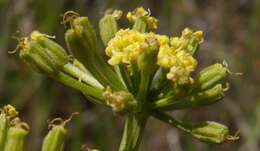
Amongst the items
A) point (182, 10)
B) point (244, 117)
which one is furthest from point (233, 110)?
point (182, 10)

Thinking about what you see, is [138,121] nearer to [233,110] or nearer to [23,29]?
[23,29]

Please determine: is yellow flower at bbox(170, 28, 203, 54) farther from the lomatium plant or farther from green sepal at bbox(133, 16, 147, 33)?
green sepal at bbox(133, 16, 147, 33)

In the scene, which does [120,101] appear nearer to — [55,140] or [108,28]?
[55,140]

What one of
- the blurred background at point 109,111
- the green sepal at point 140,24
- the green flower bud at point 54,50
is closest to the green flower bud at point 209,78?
the green sepal at point 140,24

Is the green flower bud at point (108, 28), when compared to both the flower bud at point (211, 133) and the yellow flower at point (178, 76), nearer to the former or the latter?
the yellow flower at point (178, 76)

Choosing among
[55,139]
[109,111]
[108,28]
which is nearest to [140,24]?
[108,28]

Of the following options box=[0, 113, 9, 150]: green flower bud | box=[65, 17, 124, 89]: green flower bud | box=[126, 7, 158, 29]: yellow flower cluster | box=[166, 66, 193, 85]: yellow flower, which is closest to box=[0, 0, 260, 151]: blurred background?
box=[126, 7, 158, 29]: yellow flower cluster
